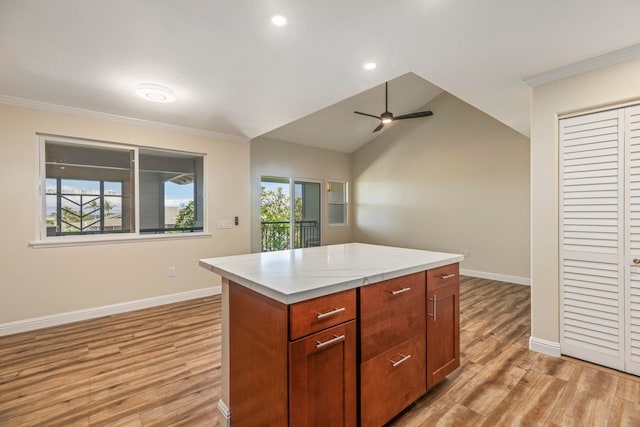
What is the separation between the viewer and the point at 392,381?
1.63 m

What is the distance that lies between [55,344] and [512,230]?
6107mm

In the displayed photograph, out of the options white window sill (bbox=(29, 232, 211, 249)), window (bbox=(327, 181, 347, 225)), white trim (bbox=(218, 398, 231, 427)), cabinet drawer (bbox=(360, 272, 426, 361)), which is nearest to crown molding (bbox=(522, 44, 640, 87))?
cabinet drawer (bbox=(360, 272, 426, 361))

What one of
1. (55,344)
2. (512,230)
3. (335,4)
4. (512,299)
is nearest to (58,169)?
(55,344)

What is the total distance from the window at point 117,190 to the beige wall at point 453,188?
3990 mm

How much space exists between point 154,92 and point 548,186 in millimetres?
3643

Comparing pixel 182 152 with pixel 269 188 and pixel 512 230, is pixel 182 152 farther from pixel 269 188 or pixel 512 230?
pixel 512 230

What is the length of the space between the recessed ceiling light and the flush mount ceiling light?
1498 mm

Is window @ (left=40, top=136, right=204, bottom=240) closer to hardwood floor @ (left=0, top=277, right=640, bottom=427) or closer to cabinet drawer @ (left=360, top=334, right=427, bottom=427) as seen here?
hardwood floor @ (left=0, top=277, right=640, bottom=427)

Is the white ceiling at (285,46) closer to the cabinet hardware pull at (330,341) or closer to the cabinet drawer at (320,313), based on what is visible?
the cabinet drawer at (320,313)

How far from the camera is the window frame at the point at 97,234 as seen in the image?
3.16 m

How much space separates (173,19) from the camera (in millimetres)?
1815

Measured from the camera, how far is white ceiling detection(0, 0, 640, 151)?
1733mm

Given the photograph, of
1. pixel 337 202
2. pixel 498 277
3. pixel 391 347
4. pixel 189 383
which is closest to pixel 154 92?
pixel 189 383

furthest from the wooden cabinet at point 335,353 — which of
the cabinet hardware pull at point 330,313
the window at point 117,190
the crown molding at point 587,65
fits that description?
the window at point 117,190
